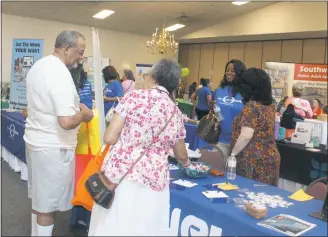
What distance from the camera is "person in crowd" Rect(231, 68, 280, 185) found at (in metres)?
1.92

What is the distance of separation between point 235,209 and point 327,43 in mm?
6862

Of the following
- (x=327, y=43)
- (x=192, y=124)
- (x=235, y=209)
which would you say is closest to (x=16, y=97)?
(x=192, y=124)

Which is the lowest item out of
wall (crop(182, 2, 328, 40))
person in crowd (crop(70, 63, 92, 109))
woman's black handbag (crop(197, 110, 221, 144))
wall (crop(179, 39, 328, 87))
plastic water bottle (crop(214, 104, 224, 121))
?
Answer: woman's black handbag (crop(197, 110, 221, 144))

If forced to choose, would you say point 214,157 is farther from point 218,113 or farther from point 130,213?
point 130,213

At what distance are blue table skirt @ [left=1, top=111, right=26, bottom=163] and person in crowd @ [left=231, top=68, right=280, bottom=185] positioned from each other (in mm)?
2324

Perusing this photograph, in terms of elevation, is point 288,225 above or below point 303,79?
below

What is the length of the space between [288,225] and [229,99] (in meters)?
1.44

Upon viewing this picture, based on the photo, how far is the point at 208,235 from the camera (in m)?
1.42

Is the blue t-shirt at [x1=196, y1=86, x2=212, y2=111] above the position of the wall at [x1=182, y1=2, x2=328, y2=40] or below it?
below

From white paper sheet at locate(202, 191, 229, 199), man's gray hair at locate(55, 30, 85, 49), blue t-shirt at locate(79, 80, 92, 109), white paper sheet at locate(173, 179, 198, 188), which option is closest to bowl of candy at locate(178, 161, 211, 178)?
white paper sheet at locate(173, 179, 198, 188)

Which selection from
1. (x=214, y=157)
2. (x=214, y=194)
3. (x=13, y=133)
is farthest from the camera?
(x=13, y=133)

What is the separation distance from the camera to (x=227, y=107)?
8.52 feet

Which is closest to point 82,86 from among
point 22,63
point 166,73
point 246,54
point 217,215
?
point 22,63

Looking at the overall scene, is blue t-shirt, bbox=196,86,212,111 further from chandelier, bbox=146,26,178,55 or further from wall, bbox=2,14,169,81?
wall, bbox=2,14,169,81
